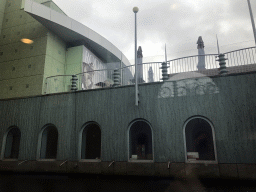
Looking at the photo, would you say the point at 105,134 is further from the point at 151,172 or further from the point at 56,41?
the point at 56,41

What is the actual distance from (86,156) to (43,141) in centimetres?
327

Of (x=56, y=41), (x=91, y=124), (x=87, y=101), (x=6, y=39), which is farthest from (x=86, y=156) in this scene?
(x=6, y=39)

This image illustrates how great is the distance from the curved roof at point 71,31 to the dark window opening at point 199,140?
12.1m

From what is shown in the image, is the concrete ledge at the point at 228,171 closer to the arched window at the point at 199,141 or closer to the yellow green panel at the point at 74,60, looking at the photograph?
the arched window at the point at 199,141

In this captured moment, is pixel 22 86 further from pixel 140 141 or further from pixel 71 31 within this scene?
pixel 140 141

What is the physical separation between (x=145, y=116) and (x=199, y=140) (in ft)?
9.34

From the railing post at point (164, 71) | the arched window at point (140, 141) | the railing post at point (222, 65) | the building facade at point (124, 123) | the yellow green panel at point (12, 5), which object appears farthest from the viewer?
the yellow green panel at point (12, 5)

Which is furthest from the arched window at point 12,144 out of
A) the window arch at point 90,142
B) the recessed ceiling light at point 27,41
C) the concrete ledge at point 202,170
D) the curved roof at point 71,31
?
the concrete ledge at point 202,170

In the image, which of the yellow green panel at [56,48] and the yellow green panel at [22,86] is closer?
the yellow green panel at [22,86]

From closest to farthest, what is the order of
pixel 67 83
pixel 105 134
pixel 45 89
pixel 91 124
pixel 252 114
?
pixel 252 114
pixel 105 134
pixel 91 124
pixel 45 89
pixel 67 83

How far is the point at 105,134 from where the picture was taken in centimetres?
1041

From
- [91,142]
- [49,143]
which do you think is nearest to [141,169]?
[91,142]

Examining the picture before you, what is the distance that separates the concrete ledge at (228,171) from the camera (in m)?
8.00

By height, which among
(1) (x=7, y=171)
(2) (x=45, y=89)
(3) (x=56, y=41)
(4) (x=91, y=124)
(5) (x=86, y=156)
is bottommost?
(1) (x=7, y=171)
